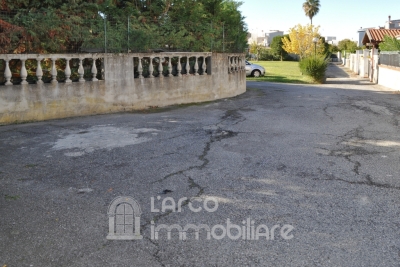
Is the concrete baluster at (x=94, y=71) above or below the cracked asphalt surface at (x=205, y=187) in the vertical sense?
above

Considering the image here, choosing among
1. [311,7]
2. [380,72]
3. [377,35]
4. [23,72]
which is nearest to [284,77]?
[380,72]

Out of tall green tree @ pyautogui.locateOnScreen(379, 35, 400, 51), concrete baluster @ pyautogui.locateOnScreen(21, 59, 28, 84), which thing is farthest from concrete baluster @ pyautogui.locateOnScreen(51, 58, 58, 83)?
tall green tree @ pyautogui.locateOnScreen(379, 35, 400, 51)

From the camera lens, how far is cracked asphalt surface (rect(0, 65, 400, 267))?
348 cm

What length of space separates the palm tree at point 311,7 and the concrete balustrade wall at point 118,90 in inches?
2978

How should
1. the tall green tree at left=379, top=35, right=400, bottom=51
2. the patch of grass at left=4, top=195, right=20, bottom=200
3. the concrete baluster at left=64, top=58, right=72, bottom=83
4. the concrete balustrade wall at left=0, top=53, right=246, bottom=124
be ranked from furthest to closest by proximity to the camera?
the tall green tree at left=379, top=35, right=400, bottom=51 < the concrete baluster at left=64, top=58, right=72, bottom=83 < the concrete balustrade wall at left=0, top=53, right=246, bottom=124 < the patch of grass at left=4, top=195, right=20, bottom=200

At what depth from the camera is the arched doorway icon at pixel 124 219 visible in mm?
3794

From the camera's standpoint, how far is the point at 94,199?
4656mm

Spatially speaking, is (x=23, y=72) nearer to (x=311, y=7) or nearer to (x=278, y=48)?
(x=278, y=48)

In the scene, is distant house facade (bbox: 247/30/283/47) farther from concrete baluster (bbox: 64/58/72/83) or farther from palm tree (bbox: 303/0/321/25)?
concrete baluster (bbox: 64/58/72/83)

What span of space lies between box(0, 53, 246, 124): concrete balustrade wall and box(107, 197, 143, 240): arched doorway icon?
18.8 feet

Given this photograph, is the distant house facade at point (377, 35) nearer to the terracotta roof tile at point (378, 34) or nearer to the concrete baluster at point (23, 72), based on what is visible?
the terracotta roof tile at point (378, 34)

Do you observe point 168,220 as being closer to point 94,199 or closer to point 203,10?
point 94,199

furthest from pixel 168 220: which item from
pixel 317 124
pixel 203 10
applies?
pixel 203 10
